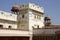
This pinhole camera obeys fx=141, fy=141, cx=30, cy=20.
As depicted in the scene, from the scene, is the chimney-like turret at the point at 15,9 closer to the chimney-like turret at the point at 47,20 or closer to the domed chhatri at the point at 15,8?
the domed chhatri at the point at 15,8

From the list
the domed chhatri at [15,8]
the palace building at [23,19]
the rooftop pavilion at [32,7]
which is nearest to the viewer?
the palace building at [23,19]

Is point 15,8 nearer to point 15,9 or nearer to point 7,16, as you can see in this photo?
point 15,9

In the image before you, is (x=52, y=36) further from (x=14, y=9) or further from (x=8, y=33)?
(x=14, y=9)

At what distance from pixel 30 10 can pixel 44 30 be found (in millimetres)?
4416

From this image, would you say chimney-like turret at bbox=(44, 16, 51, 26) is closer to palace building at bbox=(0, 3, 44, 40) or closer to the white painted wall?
palace building at bbox=(0, 3, 44, 40)

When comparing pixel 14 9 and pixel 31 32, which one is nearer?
pixel 31 32

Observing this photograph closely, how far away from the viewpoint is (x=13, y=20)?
→ 75.2 feet

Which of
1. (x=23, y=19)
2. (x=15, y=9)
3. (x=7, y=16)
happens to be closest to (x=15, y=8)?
(x=15, y=9)

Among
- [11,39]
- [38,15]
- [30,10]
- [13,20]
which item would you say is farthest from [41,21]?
[11,39]

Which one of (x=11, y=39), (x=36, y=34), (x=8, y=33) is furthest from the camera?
(x=36, y=34)

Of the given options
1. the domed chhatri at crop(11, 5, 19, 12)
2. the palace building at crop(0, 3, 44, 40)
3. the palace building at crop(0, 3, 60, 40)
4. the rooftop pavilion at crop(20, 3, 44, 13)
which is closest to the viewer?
the palace building at crop(0, 3, 60, 40)

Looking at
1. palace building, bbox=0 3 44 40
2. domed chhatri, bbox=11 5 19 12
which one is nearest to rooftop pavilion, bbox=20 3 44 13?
palace building, bbox=0 3 44 40

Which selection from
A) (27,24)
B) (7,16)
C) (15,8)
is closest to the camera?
(7,16)

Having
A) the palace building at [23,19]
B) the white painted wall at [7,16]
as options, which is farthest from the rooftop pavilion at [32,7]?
the white painted wall at [7,16]
